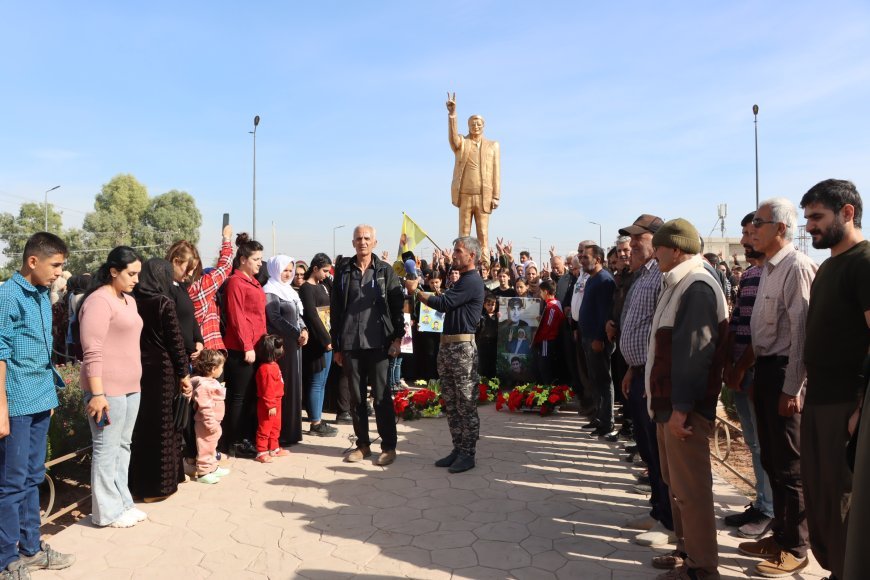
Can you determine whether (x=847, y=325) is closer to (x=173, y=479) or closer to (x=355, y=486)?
(x=355, y=486)

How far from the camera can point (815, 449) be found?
312cm

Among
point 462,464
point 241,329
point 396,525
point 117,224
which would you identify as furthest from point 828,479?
point 117,224


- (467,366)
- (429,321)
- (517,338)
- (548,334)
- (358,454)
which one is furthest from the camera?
(429,321)

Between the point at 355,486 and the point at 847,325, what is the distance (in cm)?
389

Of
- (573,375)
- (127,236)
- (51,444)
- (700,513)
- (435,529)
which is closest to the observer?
(700,513)

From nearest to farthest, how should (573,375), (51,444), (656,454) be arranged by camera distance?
(656,454) < (51,444) < (573,375)

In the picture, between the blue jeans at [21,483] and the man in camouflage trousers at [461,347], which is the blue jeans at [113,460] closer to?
the blue jeans at [21,483]

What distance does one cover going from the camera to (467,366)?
5.61 meters

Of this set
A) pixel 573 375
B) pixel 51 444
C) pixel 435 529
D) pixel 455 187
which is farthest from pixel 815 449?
pixel 455 187

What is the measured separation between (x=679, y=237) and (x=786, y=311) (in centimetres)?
85

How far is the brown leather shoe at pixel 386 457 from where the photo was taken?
589cm

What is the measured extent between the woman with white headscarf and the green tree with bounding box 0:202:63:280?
178ft

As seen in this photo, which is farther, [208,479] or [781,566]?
[208,479]

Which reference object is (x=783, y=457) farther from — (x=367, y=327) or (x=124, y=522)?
(x=124, y=522)
